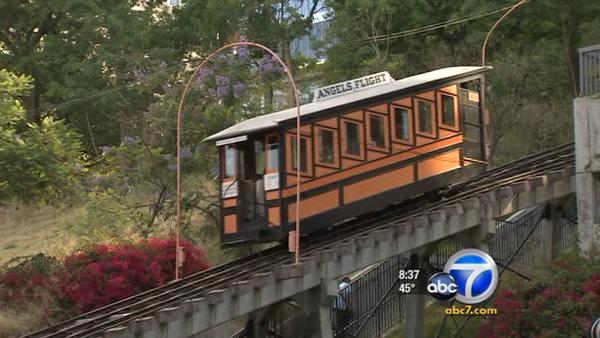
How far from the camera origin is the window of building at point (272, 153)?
20266mm

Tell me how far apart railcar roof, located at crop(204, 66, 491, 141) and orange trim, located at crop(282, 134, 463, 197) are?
1425 mm

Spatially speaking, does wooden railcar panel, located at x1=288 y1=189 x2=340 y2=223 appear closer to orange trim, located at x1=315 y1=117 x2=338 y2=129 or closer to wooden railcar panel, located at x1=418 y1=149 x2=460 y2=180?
orange trim, located at x1=315 y1=117 x2=338 y2=129

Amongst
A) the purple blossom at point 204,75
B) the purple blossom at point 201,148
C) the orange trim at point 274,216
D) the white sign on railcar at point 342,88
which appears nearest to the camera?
the orange trim at point 274,216

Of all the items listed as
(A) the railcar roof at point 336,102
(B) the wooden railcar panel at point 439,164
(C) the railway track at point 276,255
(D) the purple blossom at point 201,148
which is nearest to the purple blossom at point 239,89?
(D) the purple blossom at point 201,148

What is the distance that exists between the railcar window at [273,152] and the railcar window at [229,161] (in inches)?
44.9

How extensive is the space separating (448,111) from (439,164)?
1354 mm

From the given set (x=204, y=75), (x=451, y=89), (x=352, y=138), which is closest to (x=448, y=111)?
(x=451, y=89)

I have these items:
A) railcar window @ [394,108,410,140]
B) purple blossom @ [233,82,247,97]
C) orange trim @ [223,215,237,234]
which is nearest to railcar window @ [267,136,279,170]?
orange trim @ [223,215,237,234]

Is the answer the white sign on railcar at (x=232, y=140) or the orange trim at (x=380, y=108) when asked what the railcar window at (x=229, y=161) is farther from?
the orange trim at (x=380, y=108)

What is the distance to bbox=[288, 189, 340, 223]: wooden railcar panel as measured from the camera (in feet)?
65.7

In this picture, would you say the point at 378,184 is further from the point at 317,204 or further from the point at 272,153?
the point at 272,153

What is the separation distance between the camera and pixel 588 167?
22.2 m

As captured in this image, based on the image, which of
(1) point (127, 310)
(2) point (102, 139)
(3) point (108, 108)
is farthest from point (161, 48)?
(1) point (127, 310)

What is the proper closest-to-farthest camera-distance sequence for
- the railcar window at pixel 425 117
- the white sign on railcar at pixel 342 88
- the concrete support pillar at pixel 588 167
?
the concrete support pillar at pixel 588 167 < the railcar window at pixel 425 117 < the white sign on railcar at pixel 342 88
